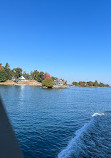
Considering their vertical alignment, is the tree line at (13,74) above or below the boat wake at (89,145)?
above

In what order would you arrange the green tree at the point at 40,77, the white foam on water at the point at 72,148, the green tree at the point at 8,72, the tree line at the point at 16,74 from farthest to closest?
the green tree at the point at 40,77 < the green tree at the point at 8,72 < the tree line at the point at 16,74 < the white foam on water at the point at 72,148

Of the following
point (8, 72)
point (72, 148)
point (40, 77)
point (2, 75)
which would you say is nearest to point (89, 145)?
point (72, 148)

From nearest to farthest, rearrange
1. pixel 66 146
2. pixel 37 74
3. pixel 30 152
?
pixel 30 152 < pixel 66 146 < pixel 37 74

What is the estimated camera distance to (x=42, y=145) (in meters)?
11.5

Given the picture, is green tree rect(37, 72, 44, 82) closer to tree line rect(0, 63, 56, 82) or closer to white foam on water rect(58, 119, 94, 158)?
tree line rect(0, 63, 56, 82)

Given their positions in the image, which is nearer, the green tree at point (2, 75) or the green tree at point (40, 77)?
the green tree at point (2, 75)

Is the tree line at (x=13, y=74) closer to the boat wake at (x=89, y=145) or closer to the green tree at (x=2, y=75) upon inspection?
the green tree at (x=2, y=75)

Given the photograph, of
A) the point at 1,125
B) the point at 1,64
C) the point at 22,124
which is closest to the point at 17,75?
the point at 1,64

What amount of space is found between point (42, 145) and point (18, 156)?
1153 centimetres

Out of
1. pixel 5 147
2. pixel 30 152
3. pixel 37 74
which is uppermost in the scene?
pixel 37 74

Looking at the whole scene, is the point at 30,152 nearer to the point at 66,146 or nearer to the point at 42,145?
the point at 42,145

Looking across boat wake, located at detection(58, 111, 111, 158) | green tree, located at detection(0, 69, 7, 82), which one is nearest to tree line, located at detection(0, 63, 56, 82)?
green tree, located at detection(0, 69, 7, 82)

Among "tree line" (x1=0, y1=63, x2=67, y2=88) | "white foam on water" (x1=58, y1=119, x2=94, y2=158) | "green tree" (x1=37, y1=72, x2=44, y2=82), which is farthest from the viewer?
"green tree" (x1=37, y1=72, x2=44, y2=82)

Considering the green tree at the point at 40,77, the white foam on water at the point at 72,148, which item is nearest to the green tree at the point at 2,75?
the green tree at the point at 40,77
